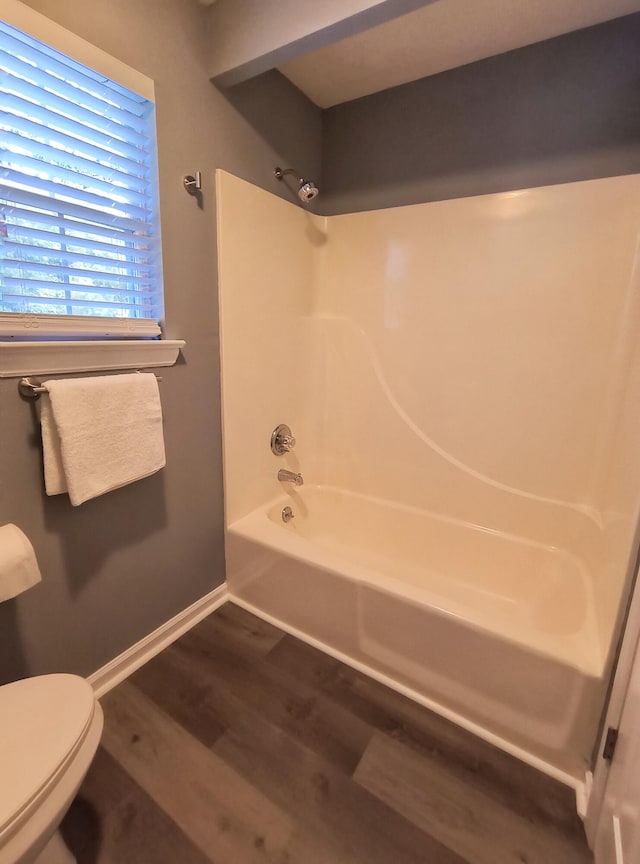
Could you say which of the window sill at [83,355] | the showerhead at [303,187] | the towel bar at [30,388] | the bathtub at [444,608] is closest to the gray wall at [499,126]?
the showerhead at [303,187]

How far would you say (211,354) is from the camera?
1.67m

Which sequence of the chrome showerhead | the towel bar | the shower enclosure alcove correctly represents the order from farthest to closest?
1. the chrome showerhead
2. the shower enclosure alcove
3. the towel bar

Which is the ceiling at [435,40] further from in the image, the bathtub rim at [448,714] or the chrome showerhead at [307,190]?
the bathtub rim at [448,714]

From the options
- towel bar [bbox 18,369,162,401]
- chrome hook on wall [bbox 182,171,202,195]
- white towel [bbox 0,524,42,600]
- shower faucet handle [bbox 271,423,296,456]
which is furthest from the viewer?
shower faucet handle [bbox 271,423,296,456]

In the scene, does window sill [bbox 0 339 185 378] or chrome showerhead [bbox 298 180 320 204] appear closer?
window sill [bbox 0 339 185 378]

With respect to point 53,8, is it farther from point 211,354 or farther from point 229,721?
point 229,721

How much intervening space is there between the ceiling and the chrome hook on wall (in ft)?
2.46

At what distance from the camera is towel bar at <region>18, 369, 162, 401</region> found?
110cm

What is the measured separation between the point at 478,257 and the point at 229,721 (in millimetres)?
2125

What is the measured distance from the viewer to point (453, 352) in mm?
1911

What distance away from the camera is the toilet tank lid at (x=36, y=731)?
2.39 feet

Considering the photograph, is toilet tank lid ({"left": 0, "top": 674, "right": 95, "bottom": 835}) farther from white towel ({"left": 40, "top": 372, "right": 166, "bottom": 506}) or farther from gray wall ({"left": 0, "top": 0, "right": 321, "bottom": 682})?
white towel ({"left": 40, "top": 372, "right": 166, "bottom": 506})

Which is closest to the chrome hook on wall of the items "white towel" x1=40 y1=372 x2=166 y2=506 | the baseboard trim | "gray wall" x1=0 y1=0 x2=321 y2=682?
"gray wall" x1=0 y1=0 x2=321 y2=682

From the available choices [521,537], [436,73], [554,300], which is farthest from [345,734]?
[436,73]
